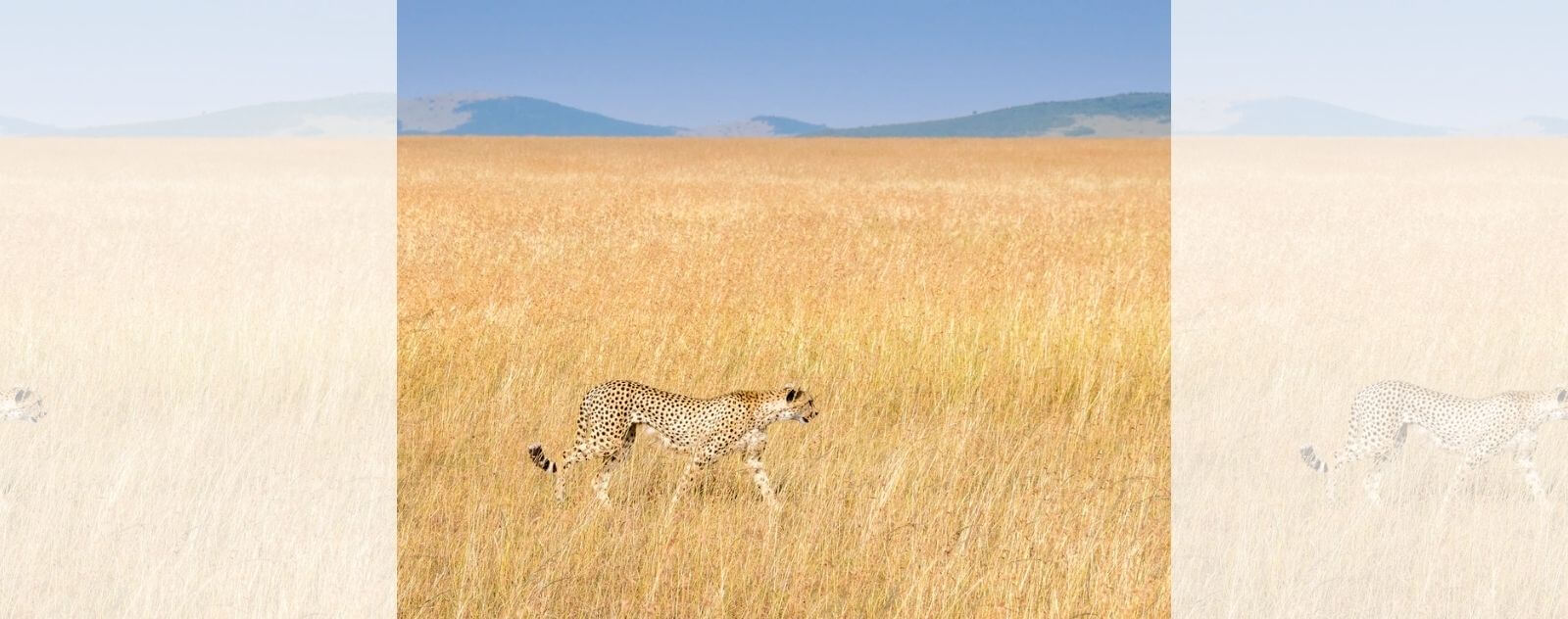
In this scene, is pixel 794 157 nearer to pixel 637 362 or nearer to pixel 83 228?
pixel 83 228

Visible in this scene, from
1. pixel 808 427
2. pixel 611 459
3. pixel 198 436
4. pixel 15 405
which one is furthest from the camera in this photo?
pixel 808 427

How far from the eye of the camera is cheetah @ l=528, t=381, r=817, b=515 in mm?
4102

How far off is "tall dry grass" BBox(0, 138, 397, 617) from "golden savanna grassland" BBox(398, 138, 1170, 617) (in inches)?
10.6

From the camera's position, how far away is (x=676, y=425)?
4254 millimetres

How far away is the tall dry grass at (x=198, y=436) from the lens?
4355mm

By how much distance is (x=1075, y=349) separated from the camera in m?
8.34
